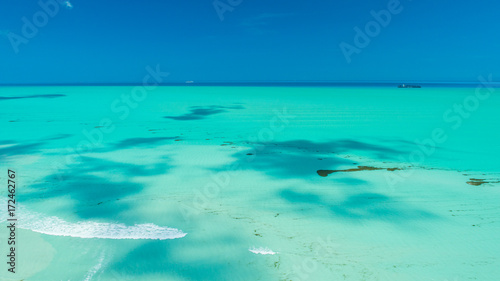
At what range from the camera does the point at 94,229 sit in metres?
3.80

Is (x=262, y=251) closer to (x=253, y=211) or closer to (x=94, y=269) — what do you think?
(x=253, y=211)

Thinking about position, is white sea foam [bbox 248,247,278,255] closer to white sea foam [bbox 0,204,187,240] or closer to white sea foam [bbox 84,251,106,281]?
white sea foam [bbox 0,204,187,240]

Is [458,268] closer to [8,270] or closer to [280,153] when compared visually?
[8,270]

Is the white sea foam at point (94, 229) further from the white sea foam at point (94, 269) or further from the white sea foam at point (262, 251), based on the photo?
the white sea foam at point (262, 251)

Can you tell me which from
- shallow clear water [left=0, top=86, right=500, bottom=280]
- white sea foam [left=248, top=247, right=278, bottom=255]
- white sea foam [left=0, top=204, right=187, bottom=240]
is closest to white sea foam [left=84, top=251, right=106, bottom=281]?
shallow clear water [left=0, top=86, right=500, bottom=280]

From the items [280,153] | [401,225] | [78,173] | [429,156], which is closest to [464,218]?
[401,225]

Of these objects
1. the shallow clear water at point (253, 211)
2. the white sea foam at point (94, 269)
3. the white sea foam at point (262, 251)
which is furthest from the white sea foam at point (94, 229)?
the white sea foam at point (262, 251)

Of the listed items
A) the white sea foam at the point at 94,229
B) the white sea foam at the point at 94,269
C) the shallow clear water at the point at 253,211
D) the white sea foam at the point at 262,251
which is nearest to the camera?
the white sea foam at the point at 94,269

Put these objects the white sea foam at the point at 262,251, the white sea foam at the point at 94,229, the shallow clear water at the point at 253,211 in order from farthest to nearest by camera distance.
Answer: the white sea foam at the point at 94,229, the white sea foam at the point at 262,251, the shallow clear water at the point at 253,211

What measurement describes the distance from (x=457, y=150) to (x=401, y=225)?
544 cm

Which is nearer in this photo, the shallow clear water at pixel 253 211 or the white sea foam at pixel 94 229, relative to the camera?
the shallow clear water at pixel 253 211

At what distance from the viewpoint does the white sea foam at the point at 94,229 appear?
3668 mm

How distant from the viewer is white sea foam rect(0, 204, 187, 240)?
3668mm

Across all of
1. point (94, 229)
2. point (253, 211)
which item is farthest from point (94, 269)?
point (253, 211)
